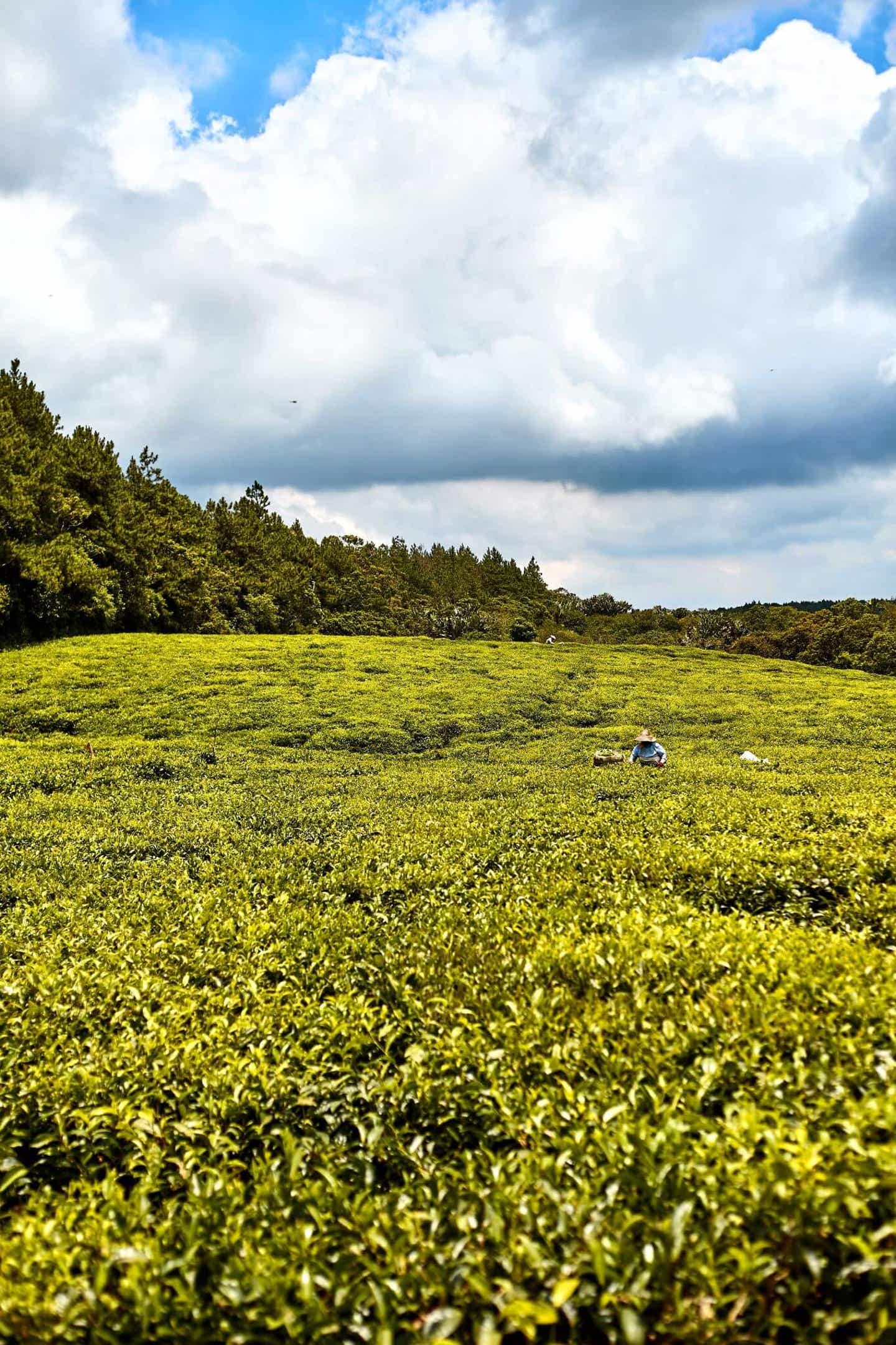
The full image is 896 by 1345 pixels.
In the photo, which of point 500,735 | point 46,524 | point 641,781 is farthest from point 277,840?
point 46,524

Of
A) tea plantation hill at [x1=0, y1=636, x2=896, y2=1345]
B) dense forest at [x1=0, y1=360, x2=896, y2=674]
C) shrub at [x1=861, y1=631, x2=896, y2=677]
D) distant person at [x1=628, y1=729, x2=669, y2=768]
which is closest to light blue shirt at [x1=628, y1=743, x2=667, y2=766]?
distant person at [x1=628, y1=729, x2=669, y2=768]

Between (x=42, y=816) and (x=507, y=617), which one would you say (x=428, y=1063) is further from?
(x=507, y=617)

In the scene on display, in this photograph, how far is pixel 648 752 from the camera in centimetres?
1573

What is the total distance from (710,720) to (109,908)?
21.8m

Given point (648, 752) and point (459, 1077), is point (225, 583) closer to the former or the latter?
point (648, 752)

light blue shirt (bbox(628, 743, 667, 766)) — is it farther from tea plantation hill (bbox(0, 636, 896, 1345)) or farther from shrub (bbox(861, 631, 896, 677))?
shrub (bbox(861, 631, 896, 677))

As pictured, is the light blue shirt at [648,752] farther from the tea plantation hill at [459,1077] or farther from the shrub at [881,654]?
the shrub at [881,654]

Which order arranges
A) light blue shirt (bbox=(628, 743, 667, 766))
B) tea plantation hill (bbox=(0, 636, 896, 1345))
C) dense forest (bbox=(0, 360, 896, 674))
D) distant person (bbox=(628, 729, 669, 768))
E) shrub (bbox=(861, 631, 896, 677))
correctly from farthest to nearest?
shrub (bbox=(861, 631, 896, 677)), dense forest (bbox=(0, 360, 896, 674)), light blue shirt (bbox=(628, 743, 667, 766)), distant person (bbox=(628, 729, 669, 768)), tea plantation hill (bbox=(0, 636, 896, 1345))

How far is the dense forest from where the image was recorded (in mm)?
31422

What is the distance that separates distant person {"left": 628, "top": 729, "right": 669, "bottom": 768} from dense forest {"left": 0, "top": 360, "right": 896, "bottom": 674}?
27010 millimetres

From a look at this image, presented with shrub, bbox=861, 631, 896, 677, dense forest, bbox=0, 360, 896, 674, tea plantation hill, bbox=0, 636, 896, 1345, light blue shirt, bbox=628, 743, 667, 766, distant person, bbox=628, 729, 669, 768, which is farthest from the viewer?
shrub, bbox=861, 631, 896, 677

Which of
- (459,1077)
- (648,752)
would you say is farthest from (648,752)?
(459,1077)

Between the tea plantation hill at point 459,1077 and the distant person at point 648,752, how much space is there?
576 cm

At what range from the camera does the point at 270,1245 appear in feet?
7.73
